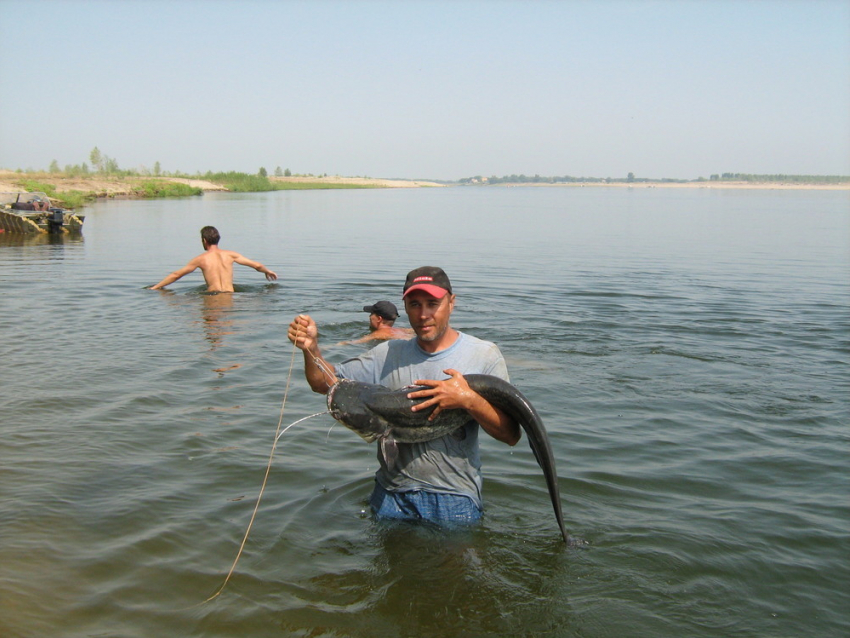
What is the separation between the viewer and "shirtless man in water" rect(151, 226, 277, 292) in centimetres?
1380

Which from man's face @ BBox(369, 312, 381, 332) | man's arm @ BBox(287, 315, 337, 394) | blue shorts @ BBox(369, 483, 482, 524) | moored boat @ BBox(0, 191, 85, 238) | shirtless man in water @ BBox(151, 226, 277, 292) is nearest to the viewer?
man's arm @ BBox(287, 315, 337, 394)

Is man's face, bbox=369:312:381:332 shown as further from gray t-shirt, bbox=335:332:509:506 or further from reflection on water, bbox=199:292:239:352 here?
gray t-shirt, bbox=335:332:509:506

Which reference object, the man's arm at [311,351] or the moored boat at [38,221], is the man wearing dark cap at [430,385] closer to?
the man's arm at [311,351]

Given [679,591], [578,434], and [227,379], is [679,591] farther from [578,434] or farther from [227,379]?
[227,379]

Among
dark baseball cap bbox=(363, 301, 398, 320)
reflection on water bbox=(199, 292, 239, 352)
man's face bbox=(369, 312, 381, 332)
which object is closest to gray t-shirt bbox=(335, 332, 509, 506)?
reflection on water bbox=(199, 292, 239, 352)

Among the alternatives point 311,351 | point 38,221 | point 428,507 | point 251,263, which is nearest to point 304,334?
point 311,351

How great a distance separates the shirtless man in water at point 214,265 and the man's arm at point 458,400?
10374mm

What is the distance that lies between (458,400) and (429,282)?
685mm

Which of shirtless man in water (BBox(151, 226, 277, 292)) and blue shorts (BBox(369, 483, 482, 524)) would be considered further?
shirtless man in water (BBox(151, 226, 277, 292))

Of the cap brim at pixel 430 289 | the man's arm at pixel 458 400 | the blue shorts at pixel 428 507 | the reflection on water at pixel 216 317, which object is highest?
the cap brim at pixel 430 289

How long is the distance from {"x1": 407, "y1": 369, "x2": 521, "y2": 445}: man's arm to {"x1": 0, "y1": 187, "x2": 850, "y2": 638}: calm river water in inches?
38.3

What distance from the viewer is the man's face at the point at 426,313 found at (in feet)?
13.5

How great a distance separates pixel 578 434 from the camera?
736cm

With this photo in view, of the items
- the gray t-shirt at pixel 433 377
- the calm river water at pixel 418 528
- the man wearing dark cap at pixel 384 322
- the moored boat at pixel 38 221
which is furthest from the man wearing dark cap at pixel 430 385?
the moored boat at pixel 38 221
